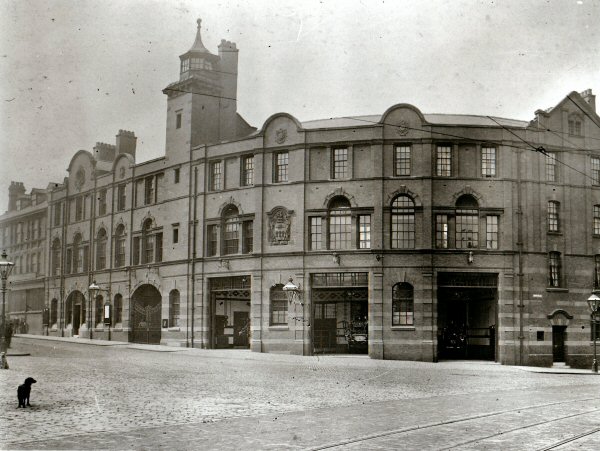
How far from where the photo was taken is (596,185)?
36.5 m

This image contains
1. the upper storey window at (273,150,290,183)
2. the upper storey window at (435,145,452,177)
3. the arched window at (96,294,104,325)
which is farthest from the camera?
the arched window at (96,294,104,325)

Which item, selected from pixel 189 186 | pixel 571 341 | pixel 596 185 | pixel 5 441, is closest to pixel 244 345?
pixel 189 186

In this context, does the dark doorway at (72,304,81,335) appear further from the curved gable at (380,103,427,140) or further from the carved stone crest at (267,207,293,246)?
the curved gable at (380,103,427,140)

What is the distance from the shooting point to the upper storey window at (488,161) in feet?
115

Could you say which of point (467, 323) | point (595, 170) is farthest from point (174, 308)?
point (595, 170)

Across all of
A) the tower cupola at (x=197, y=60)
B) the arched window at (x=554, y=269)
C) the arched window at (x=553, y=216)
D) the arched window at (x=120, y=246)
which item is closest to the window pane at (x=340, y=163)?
the arched window at (x=553, y=216)

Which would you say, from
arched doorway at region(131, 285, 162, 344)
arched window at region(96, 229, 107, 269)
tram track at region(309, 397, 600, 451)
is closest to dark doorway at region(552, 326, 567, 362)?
tram track at region(309, 397, 600, 451)

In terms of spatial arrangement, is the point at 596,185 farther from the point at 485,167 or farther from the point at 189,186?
the point at 189,186

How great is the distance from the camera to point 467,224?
34.8 meters

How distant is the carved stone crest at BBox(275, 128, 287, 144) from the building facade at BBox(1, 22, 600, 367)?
130 millimetres

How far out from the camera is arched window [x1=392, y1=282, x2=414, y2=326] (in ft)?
112

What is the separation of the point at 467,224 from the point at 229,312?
48.6ft

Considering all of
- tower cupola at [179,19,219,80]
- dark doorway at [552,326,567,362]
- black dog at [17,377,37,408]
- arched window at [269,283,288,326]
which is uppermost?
tower cupola at [179,19,219,80]

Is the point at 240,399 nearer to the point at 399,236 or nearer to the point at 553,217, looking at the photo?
the point at 399,236
